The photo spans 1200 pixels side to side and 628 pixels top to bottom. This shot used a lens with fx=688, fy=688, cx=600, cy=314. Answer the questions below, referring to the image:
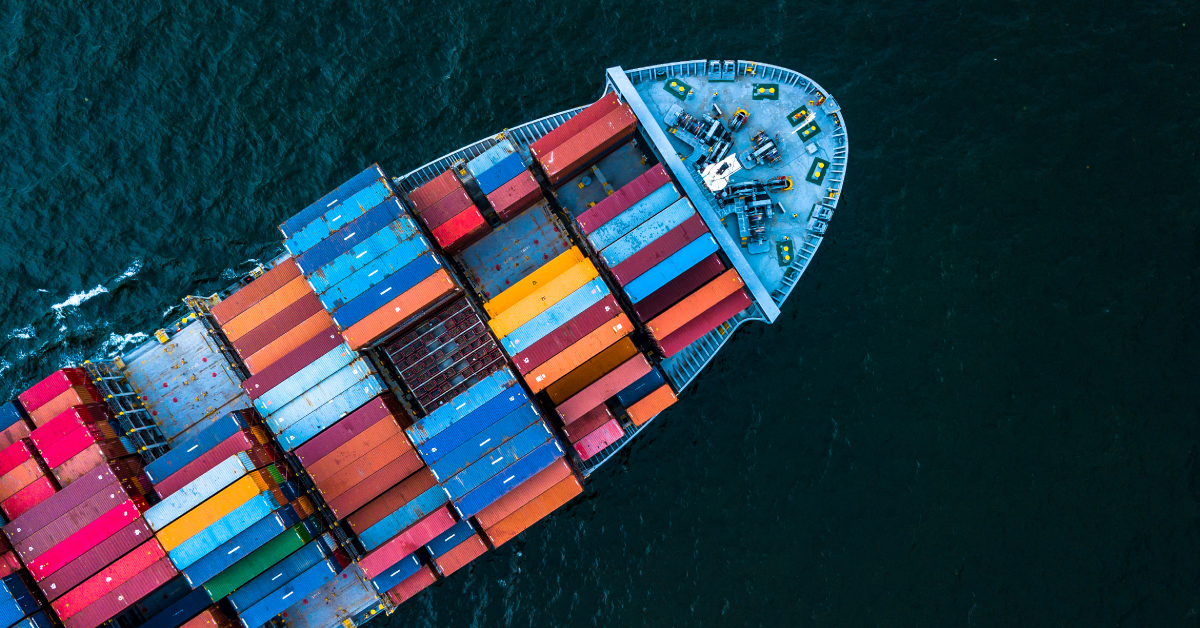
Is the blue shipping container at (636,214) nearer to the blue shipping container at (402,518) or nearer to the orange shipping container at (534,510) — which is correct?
the orange shipping container at (534,510)

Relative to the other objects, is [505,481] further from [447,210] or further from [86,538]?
[86,538]

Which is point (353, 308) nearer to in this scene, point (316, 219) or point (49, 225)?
point (316, 219)

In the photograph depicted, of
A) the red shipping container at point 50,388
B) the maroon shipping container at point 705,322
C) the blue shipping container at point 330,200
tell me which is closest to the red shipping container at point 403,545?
the maroon shipping container at point 705,322

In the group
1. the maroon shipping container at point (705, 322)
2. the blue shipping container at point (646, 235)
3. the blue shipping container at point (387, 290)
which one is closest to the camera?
the blue shipping container at point (387, 290)

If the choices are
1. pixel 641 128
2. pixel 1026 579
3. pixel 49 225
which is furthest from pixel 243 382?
pixel 1026 579

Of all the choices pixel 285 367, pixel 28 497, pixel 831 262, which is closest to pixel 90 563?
pixel 28 497

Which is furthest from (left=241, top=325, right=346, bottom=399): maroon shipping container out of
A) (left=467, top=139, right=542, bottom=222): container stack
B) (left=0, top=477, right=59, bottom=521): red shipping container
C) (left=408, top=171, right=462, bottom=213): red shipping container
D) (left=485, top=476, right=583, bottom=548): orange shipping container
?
(left=485, top=476, right=583, bottom=548): orange shipping container

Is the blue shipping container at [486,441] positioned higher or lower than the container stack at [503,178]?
lower
